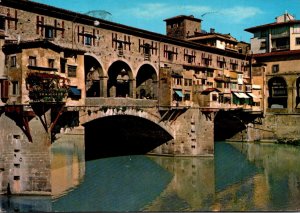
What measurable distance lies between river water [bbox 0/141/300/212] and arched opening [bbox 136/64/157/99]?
7.06 metres

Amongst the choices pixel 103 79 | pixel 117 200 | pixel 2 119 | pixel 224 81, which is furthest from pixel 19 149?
pixel 224 81

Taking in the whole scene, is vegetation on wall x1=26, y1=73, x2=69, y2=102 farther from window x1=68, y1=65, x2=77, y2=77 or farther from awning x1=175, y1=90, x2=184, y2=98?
awning x1=175, y1=90, x2=184, y2=98

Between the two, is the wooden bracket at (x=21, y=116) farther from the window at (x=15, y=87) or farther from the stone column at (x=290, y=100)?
the stone column at (x=290, y=100)

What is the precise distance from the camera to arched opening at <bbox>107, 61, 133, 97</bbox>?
42.7 meters

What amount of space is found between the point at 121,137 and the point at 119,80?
303 inches

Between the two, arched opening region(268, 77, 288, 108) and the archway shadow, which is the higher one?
arched opening region(268, 77, 288, 108)

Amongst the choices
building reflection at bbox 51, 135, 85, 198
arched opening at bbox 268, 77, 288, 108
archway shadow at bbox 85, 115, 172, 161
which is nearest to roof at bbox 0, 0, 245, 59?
archway shadow at bbox 85, 115, 172, 161

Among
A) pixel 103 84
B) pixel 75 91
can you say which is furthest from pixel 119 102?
pixel 75 91

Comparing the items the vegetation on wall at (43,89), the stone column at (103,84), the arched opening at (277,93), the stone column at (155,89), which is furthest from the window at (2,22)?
the arched opening at (277,93)

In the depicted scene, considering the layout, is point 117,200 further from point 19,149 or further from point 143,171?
point 143,171

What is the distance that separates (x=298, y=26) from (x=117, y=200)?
47.3 metres

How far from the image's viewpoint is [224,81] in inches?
2221

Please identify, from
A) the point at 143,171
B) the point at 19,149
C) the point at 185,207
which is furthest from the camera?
the point at 143,171

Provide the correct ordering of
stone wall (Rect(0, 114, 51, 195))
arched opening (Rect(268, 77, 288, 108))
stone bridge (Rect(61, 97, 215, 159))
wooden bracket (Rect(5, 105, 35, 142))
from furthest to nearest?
arched opening (Rect(268, 77, 288, 108))
stone bridge (Rect(61, 97, 215, 159))
wooden bracket (Rect(5, 105, 35, 142))
stone wall (Rect(0, 114, 51, 195))
